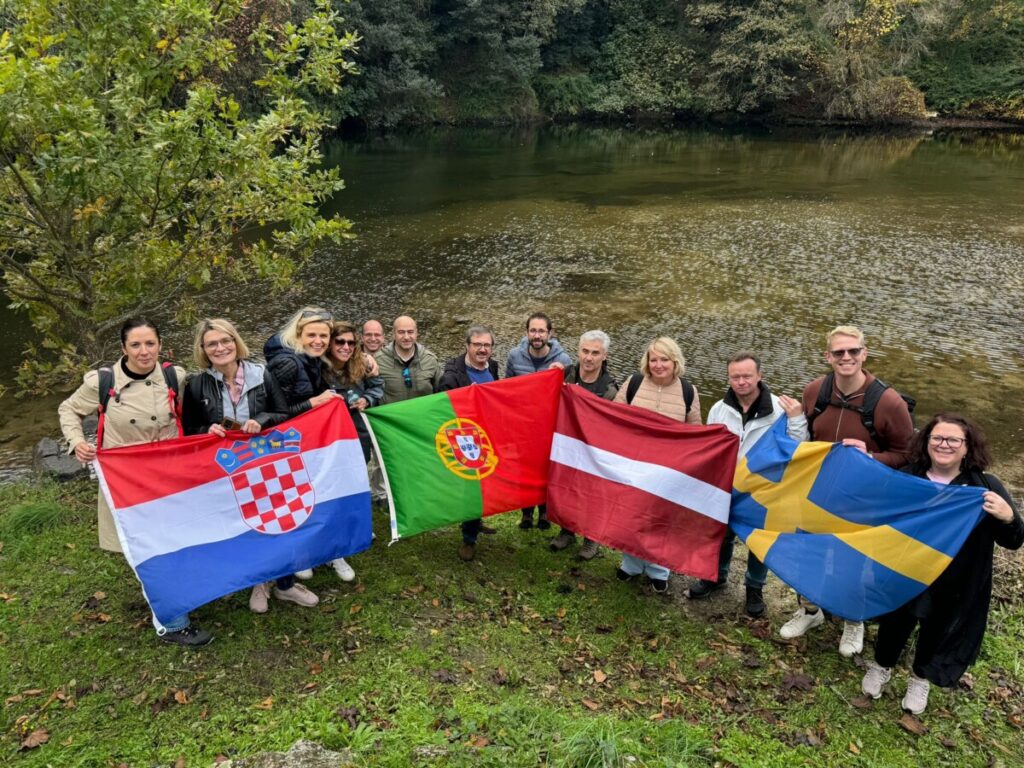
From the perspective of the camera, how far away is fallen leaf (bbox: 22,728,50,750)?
4.60 m

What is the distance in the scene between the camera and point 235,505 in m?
5.62

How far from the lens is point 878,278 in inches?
702

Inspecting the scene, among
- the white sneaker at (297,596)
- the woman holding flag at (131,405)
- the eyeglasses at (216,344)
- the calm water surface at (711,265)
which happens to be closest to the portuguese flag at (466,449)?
the white sneaker at (297,596)

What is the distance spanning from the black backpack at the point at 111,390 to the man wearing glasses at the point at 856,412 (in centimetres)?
545

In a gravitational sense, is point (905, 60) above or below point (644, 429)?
above

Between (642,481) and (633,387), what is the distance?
95 cm

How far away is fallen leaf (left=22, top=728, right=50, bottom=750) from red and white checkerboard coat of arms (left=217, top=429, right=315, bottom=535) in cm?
190

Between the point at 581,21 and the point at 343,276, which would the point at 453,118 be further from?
the point at 343,276

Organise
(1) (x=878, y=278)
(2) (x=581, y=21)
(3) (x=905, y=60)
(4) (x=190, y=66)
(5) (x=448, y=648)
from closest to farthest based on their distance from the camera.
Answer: (5) (x=448, y=648) < (4) (x=190, y=66) < (1) (x=878, y=278) < (3) (x=905, y=60) < (2) (x=581, y=21)

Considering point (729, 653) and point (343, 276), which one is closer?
point (729, 653)

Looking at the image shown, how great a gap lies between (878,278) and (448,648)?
54.5ft

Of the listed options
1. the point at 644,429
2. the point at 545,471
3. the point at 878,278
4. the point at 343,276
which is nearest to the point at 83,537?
the point at 545,471

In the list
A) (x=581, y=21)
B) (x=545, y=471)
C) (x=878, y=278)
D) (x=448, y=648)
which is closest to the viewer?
(x=448, y=648)

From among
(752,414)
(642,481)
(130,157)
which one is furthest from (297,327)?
(752,414)
